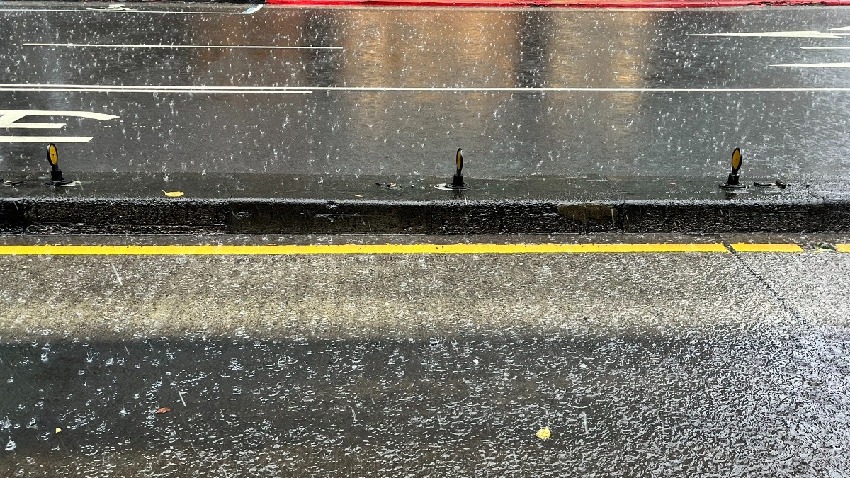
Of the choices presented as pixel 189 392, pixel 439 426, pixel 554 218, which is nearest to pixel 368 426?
pixel 439 426

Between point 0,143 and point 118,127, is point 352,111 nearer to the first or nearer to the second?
point 118,127

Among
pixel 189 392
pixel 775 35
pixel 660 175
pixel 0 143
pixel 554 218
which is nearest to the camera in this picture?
pixel 189 392

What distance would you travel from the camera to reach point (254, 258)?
17.5 ft

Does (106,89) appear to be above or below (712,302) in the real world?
above

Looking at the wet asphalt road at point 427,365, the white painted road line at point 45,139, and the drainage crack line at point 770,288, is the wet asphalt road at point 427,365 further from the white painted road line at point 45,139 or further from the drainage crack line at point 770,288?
the white painted road line at point 45,139

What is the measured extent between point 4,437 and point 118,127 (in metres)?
5.10

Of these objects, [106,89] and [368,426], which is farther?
[106,89]

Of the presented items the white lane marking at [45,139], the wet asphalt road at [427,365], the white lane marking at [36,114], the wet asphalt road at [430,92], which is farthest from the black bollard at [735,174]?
the white lane marking at [36,114]

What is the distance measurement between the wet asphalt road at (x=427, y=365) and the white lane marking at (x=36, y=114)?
3.41m

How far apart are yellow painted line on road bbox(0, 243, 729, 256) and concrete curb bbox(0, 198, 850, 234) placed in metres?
0.24

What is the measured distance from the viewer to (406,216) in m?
5.78

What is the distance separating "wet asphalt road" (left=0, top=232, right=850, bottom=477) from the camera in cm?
351

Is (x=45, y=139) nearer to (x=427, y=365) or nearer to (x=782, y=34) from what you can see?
(x=427, y=365)

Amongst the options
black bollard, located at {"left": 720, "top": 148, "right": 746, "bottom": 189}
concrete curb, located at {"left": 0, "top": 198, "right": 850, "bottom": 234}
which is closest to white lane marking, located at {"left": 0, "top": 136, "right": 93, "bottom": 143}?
concrete curb, located at {"left": 0, "top": 198, "right": 850, "bottom": 234}
